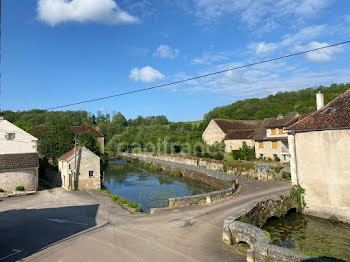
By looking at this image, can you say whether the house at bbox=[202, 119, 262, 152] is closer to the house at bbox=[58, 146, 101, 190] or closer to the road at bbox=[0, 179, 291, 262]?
the road at bbox=[0, 179, 291, 262]

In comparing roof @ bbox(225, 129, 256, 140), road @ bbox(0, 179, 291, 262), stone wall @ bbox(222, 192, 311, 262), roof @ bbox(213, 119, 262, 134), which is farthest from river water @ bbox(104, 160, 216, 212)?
roof @ bbox(213, 119, 262, 134)

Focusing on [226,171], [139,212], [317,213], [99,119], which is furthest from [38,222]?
[99,119]

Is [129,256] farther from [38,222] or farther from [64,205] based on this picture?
[64,205]

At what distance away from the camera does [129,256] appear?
891 centimetres

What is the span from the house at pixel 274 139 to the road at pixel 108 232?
1459 cm

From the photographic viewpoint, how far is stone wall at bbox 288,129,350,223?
1361 cm

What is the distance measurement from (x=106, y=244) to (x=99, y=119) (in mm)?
127940

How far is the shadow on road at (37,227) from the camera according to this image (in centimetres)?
1014

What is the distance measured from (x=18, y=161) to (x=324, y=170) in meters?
23.0

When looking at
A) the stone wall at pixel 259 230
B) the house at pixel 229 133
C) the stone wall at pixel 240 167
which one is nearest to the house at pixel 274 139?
the house at pixel 229 133

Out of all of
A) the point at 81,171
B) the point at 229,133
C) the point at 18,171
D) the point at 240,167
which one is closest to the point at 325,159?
the point at 240,167

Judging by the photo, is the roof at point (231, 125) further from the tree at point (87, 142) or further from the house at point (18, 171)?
the house at point (18, 171)

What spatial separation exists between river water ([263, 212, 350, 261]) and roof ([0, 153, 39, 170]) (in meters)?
19.3

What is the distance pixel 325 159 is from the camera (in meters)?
14.3
